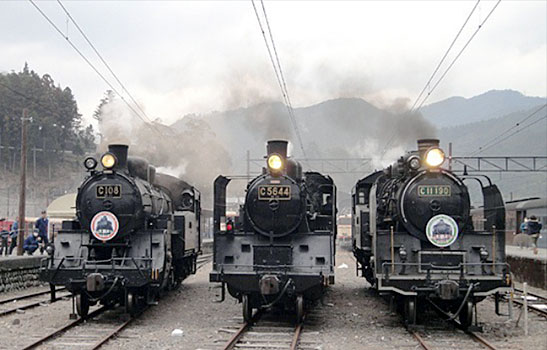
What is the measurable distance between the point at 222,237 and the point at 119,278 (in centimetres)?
191

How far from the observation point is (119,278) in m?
10.9

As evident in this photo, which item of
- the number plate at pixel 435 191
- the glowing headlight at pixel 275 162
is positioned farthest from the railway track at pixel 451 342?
the glowing headlight at pixel 275 162

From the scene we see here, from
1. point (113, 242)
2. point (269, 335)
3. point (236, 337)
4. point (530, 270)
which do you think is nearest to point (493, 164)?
point (530, 270)

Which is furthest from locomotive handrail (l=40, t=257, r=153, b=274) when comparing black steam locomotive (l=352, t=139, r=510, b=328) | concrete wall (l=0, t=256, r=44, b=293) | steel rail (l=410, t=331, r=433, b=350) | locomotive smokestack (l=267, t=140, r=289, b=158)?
steel rail (l=410, t=331, r=433, b=350)

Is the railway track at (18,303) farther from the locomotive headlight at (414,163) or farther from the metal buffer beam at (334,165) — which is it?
the metal buffer beam at (334,165)

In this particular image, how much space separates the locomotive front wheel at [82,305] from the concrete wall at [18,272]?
14.8 feet

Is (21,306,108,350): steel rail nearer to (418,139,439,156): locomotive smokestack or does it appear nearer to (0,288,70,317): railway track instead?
(0,288,70,317): railway track

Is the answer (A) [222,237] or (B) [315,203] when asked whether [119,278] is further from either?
(B) [315,203]

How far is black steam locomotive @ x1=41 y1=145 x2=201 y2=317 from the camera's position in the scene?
35.8 feet

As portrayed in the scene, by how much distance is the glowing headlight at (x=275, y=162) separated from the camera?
35.8ft

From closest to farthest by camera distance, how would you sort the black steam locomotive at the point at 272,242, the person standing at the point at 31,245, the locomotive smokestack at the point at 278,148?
the black steam locomotive at the point at 272,242 → the locomotive smokestack at the point at 278,148 → the person standing at the point at 31,245

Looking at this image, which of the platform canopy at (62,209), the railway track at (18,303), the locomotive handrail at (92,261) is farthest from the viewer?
the platform canopy at (62,209)

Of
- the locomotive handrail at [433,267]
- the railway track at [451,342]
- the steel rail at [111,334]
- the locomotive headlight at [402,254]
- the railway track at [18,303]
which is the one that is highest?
the locomotive headlight at [402,254]

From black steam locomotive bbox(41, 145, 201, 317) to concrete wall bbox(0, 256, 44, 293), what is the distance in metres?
3.72
